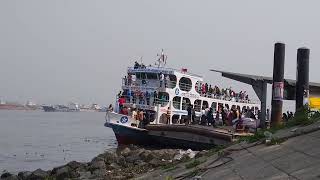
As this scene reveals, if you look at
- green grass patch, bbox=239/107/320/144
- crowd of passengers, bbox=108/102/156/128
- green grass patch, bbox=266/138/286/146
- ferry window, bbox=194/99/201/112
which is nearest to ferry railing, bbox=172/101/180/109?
crowd of passengers, bbox=108/102/156/128

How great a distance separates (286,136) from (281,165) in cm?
244

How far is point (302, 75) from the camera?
565 inches

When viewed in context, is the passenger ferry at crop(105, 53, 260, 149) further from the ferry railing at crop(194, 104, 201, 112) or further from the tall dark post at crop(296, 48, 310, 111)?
the tall dark post at crop(296, 48, 310, 111)

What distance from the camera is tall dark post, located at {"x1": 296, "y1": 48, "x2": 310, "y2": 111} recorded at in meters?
14.2

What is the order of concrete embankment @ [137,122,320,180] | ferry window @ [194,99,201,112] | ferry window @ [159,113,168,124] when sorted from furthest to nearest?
1. ferry window @ [194,99,201,112]
2. ferry window @ [159,113,168,124]
3. concrete embankment @ [137,122,320,180]

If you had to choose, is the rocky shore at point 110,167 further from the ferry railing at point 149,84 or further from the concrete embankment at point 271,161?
the ferry railing at point 149,84

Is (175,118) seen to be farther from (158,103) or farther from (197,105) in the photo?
(197,105)

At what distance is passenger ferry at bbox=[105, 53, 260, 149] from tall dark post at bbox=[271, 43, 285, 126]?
11529 millimetres

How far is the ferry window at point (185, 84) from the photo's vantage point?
110ft

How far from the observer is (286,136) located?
10336 millimetres

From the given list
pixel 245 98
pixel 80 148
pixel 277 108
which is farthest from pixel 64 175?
pixel 245 98

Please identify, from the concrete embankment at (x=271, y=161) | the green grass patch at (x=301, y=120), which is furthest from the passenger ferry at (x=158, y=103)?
the concrete embankment at (x=271, y=161)

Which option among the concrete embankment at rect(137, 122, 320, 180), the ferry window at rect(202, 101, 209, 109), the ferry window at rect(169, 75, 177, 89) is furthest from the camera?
the ferry window at rect(202, 101, 209, 109)

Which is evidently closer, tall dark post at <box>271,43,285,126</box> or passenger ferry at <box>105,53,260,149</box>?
tall dark post at <box>271,43,285,126</box>
